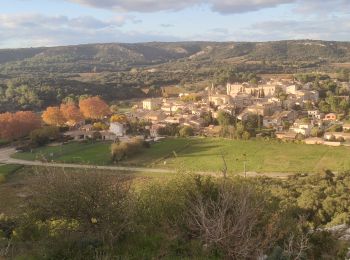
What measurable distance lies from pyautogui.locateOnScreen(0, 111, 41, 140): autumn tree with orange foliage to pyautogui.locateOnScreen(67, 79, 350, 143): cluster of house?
410cm

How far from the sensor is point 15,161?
34.0 m

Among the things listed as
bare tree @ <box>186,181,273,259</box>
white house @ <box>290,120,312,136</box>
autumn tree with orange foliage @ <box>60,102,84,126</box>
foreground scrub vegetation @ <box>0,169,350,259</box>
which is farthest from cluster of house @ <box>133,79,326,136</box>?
bare tree @ <box>186,181,273,259</box>

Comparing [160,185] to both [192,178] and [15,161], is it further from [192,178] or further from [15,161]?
[15,161]

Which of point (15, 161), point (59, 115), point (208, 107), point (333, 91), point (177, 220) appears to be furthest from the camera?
point (333, 91)

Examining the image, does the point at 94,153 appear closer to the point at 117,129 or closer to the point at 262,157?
the point at 117,129

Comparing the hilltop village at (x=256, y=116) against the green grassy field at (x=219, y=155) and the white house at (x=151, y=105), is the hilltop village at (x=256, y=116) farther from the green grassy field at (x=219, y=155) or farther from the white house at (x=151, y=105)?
the green grassy field at (x=219, y=155)

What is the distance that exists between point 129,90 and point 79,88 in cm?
847

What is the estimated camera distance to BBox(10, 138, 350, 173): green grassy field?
97.5 feet

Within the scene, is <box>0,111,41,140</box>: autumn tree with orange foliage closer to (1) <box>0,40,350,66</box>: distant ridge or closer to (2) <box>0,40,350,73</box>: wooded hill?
(2) <box>0,40,350,73</box>: wooded hill

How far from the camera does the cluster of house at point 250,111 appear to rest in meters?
42.4

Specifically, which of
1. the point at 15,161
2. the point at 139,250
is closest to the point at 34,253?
the point at 139,250

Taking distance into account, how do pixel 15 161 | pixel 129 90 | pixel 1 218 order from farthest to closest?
pixel 129 90
pixel 15 161
pixel 1 218

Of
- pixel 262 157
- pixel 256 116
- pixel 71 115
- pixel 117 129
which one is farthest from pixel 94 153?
pixel 256 116

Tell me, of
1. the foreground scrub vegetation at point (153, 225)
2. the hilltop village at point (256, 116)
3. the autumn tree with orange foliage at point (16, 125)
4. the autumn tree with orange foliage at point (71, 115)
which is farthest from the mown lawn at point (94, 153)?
the foreground scrub vegetation at point (153, 225)
